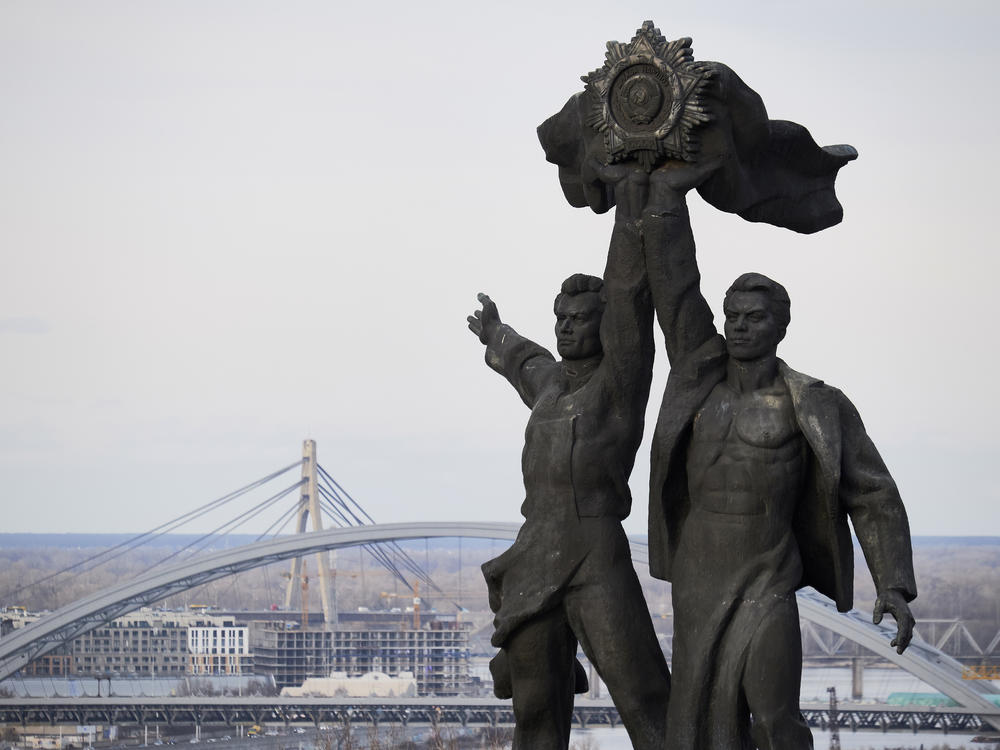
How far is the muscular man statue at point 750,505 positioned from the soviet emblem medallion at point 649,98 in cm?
34

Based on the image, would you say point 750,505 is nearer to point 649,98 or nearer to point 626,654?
point 626,654

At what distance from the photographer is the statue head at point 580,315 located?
1265 centimetres

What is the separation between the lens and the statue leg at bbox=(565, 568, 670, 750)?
12.2 metres

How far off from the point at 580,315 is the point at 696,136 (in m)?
1.35

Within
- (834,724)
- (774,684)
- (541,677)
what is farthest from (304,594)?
(774,684)

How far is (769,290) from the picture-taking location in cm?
1207

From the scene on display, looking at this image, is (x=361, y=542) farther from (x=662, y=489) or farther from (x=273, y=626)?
(x=662, y=489)

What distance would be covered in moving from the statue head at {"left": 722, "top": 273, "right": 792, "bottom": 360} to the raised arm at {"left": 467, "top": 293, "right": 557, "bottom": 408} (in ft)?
4.95

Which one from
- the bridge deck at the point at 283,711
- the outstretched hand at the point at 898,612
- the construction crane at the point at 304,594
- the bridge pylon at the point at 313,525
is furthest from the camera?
the construction crane at the point at 304,594

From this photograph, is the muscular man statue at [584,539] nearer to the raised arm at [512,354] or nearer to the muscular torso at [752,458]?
the raised arm at [512,354]

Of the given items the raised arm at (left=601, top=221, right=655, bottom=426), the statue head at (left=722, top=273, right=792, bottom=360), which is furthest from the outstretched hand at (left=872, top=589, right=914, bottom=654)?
the raised arm at (left=601, top=221, right=655, bottom=426)

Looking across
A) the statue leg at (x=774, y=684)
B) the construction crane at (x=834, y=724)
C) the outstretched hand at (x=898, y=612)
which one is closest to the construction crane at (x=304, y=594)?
the construction crane at (x=834, y=724)

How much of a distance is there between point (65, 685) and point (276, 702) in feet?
42.5

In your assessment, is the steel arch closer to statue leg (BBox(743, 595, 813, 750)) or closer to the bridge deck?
the bridge deck
